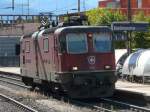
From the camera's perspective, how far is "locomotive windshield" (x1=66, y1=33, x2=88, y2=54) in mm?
20578

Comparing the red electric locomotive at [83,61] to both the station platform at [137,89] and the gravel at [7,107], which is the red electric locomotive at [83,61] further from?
the gravel at [7,107]

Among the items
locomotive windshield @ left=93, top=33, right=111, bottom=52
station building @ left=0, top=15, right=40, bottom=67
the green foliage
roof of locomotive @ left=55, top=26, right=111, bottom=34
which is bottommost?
station building @ left=0, top=15, right=40, bottom=67

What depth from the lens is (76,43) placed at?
20.7 meters

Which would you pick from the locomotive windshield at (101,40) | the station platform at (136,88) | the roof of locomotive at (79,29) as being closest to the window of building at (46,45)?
the roof of locomotive at (79,29)

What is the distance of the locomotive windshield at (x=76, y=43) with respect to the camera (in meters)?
20.6

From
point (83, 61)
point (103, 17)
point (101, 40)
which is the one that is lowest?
point (83, 61)

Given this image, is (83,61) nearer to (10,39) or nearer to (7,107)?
(7,107)

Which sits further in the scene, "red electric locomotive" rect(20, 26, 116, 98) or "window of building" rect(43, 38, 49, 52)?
"window of building" rect(43, 38, 49, 52)

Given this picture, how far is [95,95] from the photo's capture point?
2052 centimetres

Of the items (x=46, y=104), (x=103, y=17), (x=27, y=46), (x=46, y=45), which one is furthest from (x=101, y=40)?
(x=103, y=17)

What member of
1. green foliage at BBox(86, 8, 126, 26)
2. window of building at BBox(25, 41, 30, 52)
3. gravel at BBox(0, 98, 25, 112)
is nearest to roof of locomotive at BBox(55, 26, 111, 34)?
gravel at BBox(0, 98, 25, 112)

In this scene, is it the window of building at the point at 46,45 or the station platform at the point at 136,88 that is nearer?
the station platform at the point at 136,88

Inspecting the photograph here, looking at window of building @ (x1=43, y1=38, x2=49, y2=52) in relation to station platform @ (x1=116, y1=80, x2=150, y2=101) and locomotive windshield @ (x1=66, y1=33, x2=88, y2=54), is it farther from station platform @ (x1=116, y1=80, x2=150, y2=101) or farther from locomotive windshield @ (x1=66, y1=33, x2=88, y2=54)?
station platform @ (x1=116, y1=80, x2=150, y2=101)

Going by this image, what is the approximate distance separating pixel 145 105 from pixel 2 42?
3234 inches
